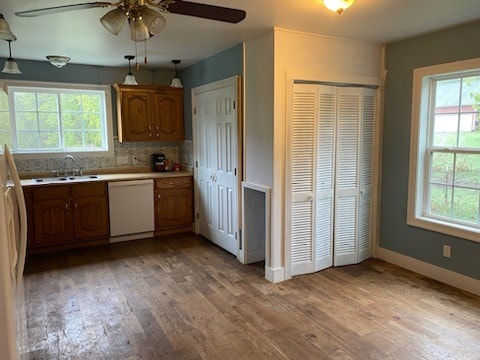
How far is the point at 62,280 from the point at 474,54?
4.39 m

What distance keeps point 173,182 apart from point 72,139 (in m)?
1.54

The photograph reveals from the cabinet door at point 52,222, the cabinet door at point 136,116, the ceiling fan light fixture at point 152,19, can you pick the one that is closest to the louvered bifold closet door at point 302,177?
the ceiling fan light fixture at point 152,19

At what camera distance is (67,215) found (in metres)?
4.52

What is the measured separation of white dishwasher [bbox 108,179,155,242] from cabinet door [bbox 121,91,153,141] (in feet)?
2.31

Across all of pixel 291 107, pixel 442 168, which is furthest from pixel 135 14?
pixel 442 168

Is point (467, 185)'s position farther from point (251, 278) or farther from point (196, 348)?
point (196, 348)

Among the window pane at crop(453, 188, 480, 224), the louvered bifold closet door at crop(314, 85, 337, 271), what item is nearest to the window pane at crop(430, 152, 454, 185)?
the window pane at crop(453, 188, 480, 224)

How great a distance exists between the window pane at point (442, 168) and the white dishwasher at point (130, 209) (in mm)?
3439

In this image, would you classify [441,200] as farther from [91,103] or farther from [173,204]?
[91,103]

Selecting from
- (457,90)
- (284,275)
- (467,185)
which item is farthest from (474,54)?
(284,275)

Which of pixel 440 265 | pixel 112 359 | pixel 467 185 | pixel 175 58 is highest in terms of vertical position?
pixel 175 58

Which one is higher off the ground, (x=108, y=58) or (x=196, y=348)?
(x=108, y=58)

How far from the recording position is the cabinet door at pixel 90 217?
181 inches

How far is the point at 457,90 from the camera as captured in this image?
336 centimetres
